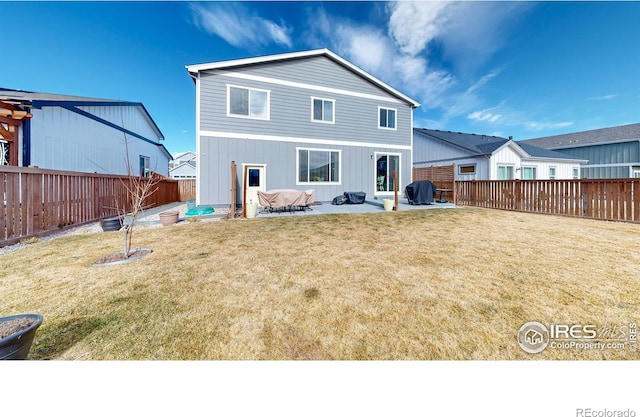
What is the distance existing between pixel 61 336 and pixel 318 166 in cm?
1096

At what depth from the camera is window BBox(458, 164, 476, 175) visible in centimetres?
1612

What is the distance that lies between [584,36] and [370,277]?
15319mm

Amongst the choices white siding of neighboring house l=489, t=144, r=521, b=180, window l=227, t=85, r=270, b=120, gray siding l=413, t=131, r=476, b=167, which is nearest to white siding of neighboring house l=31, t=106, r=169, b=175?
window l=227, t=85, r=270, b=120

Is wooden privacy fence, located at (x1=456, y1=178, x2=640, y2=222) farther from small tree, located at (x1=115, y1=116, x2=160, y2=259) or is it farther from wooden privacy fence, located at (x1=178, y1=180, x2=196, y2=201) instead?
wooden privacy fence, located at (x1=178, y1=180, x2=196, y2=201)

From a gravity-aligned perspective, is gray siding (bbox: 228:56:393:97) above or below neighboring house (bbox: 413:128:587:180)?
above

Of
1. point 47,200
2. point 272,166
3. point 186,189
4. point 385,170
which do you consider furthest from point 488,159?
point 186,189

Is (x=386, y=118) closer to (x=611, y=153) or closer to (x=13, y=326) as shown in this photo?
(x=13, y=326)

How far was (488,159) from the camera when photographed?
15180 millimetres

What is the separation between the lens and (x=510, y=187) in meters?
10.6

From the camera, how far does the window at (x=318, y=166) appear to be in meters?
11.9

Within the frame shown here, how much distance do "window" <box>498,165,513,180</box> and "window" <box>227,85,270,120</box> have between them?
51.6 ft

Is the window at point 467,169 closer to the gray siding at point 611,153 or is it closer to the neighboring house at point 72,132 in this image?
the gray siding at point 611,153

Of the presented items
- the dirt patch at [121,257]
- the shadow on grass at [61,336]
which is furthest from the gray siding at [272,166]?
the shadow on grass at [61,336]
